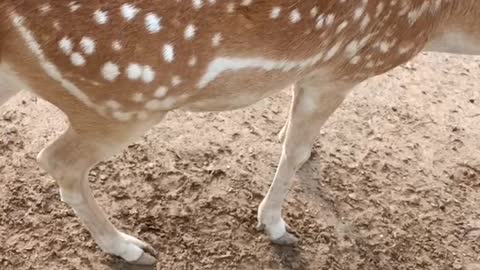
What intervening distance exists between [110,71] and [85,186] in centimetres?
61

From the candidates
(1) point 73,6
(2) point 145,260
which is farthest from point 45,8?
(2) point 145,260

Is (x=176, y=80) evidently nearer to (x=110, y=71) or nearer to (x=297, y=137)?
(x=110, y=71)

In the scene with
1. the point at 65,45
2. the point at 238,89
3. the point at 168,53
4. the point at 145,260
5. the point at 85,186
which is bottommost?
the point at 145,260

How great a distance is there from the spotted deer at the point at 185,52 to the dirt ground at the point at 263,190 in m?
0.41

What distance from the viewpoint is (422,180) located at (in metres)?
3.04

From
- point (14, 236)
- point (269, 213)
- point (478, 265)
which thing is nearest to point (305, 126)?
point (269, 213)

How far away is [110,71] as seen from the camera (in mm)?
1867

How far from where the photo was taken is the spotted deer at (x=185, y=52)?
181cm

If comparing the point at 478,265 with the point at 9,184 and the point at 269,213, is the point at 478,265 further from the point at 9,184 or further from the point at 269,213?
the point at 9,184

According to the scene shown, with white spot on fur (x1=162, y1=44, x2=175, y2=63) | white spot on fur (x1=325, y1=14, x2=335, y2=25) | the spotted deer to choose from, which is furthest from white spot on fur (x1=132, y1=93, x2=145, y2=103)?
white spot on fur (x1=325, y1=14, x2=335, y2=25)

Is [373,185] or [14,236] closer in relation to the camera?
[14,236]

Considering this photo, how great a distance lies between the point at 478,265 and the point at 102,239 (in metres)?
1.30

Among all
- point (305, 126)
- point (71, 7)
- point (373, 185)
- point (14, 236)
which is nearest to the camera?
point (71, 7)

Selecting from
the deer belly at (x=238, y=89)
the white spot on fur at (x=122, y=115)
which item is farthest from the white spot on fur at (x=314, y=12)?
the white spot on fur at (x=122, y=115)
